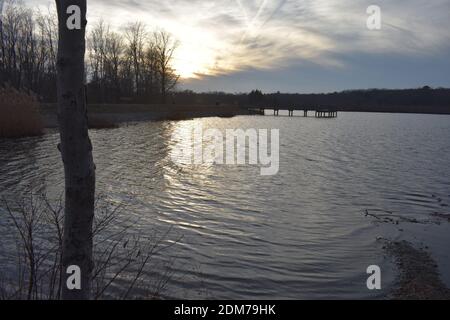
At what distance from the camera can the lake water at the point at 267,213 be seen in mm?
6801

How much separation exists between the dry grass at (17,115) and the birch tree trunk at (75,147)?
82.0 feet

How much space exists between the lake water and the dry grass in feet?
10.6

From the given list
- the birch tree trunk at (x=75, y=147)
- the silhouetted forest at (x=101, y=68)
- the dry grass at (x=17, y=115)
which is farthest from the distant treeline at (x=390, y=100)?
the birch tree trunk at (x=75, y=147)

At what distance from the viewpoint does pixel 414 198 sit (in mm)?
13820

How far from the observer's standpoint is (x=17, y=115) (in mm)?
26000

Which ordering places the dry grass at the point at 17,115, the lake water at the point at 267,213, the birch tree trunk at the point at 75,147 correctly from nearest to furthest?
the birch tree trunk at the point at 75,147, the lake water at the point at 267,213, the dry grass at the point at 17,115

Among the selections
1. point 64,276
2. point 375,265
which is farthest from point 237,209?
point 64,276

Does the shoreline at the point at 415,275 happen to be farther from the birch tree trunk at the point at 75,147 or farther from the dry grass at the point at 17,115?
the dry grass at the point at 17,115

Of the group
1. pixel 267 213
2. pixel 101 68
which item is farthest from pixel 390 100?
pixel 267 213

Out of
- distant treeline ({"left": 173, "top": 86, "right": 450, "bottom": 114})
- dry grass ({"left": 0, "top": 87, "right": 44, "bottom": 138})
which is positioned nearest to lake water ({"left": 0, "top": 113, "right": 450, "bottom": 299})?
dry grass ({"left": 0, "top": 87, "right": 44, "bottom": 138})

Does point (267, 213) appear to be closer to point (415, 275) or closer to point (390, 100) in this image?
point (415, 275)

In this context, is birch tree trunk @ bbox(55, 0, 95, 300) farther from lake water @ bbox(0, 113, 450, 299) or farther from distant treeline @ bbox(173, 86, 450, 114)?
distant treeline @ bbox(173, 86, 450, 114)
